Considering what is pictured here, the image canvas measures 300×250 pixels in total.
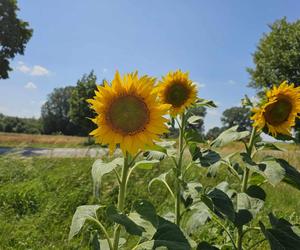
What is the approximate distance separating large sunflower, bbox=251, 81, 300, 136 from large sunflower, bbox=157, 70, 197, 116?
0.50 m

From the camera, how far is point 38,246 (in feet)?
14.3

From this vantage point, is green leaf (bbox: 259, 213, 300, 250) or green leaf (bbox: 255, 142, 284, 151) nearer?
green leaf (bbox: 259, 213, 300, 250)

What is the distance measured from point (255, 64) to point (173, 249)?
31.3 meters

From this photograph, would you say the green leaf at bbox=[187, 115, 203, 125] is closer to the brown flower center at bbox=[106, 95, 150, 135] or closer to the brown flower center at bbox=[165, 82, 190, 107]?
the brown flower center at bbox=[165, 82, 190, 107]

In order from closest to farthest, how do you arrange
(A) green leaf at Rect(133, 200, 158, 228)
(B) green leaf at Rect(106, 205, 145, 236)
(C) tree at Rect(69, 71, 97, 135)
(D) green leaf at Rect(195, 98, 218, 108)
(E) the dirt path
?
(B) green leaf at Rect(106, 205, 145, 236) < (A) green leaf at Rect(133, 200, 158, 228) < (D) green leaf at Rect(195, 98, 218, 108) < (E) the dirt path < (C) tree at Rect(69, 71, 97, 135)

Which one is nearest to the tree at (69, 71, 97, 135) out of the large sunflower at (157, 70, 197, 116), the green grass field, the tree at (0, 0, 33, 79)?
the tree at (0, 0, 33, 79)

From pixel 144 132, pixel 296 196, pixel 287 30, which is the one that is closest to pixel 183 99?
pixel 144 132

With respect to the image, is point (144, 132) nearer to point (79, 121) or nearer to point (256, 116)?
point (256, 116)

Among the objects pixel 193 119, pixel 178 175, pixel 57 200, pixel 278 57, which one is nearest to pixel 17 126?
pixel 278 57

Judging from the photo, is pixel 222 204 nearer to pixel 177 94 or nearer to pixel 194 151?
pixel 194 151

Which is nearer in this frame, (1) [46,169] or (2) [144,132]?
(2) [144,132]

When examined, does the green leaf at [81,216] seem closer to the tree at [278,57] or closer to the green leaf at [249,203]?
the green leaf at [249,203]

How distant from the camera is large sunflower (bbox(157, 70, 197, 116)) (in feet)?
9.11

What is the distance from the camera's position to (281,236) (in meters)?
2.34
